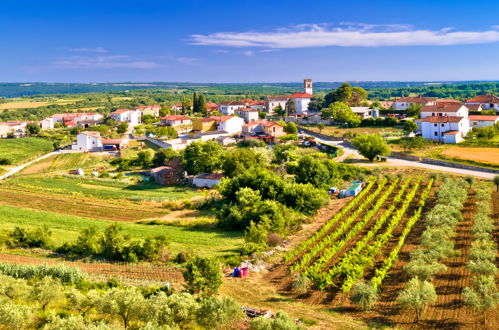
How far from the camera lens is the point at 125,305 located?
15.4 metres

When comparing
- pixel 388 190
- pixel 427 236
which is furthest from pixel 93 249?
pixel 388 190

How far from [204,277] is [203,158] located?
2970cm

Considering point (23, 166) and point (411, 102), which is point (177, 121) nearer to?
point (23, 166)

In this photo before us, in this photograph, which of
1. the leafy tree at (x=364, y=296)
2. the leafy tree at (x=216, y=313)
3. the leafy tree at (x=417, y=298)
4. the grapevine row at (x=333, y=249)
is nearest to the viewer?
the leafy tree at (x=216, y=313)

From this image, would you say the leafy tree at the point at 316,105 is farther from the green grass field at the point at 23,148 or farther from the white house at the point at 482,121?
the green grass field at the point at 23,148

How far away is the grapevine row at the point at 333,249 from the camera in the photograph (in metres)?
19.9

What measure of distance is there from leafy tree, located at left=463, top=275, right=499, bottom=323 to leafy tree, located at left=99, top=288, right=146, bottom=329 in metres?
12.2

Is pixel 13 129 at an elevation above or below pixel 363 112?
below

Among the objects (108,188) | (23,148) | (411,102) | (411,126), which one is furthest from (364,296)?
(411,102)

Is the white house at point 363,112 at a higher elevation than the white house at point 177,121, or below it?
higher

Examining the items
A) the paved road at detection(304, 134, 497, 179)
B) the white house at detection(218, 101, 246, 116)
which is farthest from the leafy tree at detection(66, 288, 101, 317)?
the white house at detection(218, 101, 246, 116)

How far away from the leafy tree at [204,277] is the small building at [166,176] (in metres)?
29.0

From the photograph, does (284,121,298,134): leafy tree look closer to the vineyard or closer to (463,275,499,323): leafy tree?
the vineyard

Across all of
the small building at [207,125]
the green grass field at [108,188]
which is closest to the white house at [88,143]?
the green grass field at [108,188]
